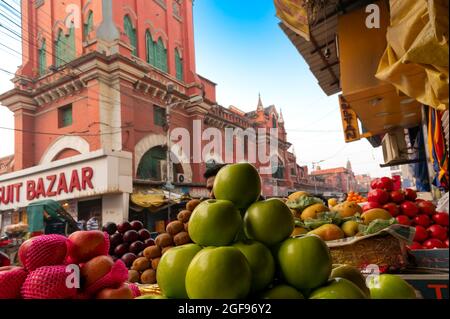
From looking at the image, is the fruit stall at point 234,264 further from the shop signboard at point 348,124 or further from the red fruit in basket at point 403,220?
the shop signboard at point 348,124

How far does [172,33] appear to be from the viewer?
15.5 meters

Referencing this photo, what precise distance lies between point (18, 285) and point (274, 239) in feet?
2.80

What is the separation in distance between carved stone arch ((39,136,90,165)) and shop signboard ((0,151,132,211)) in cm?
61

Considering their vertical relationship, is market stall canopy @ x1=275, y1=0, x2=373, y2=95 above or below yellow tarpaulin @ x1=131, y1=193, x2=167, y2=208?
above

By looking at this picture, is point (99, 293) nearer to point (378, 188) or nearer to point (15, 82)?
point (378, 188)

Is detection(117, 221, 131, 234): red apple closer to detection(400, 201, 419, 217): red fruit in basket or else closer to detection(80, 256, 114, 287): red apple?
detection(80, 256, 114, 287): red apple

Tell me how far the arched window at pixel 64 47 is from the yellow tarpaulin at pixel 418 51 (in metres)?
13.9

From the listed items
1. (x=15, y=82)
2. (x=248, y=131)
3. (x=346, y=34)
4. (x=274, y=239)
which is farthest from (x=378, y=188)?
(x=15, y=82)

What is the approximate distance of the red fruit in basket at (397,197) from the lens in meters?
2.73

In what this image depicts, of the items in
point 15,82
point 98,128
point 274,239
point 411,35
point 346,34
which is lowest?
point 274,239

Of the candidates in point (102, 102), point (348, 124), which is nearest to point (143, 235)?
point (348, 124)

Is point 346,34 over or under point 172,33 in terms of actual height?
under

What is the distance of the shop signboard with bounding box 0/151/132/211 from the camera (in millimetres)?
11492

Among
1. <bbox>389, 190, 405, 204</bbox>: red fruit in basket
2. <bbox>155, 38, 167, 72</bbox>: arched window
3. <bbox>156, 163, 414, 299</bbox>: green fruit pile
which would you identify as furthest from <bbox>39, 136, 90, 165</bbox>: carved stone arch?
<bbox>156, 163, 414, 299</bbox>: green fruit pile
